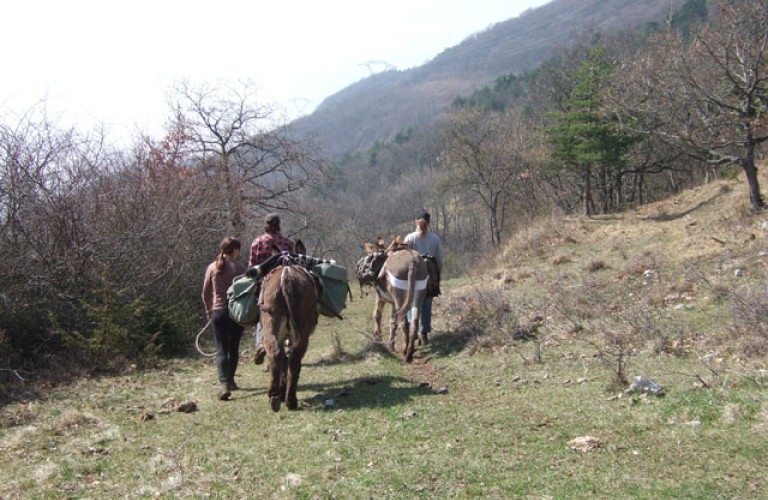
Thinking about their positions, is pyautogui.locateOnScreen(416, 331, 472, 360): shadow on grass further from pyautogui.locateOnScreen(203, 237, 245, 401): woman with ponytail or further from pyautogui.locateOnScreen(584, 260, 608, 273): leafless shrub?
pyautogui.locateOnScreen(584, 260, 608, 273): leafless shrub

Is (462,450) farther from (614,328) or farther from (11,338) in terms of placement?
(11,338)

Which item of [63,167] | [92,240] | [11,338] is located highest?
[63,167]

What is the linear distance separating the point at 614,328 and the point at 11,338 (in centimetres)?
905

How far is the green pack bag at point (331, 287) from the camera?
7.62m

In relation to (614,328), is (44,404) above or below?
above

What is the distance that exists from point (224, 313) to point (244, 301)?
0.63m

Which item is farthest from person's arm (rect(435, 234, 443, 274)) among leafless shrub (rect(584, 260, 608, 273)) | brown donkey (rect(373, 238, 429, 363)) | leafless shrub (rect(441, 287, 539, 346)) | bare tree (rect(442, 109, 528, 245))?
bare tree (rect(442, 109, 528, 245))

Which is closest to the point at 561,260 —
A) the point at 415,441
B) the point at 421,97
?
the point at 415,441

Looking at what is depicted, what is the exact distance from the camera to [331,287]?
768 centimetres

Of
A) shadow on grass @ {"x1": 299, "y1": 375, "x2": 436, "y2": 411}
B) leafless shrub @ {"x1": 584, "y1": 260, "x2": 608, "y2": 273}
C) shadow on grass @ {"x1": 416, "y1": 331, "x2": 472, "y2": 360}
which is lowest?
leafless shrub @ {"x1": 584, "y1": 260, "x2": 608, "y2": 273}

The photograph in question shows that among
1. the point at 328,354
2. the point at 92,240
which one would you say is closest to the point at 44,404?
the point at 92,240

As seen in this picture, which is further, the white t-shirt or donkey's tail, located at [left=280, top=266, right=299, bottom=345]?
the white t-shirt

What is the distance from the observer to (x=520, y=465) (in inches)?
171

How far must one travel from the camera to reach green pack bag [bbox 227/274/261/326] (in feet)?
23.6
